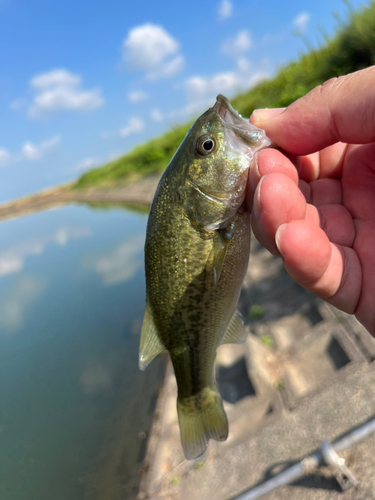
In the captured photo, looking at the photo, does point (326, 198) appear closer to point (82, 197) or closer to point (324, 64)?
point (324, 64)

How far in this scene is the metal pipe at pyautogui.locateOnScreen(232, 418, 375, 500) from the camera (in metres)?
2.89

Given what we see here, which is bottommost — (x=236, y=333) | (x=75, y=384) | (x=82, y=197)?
(x=75, y=384)

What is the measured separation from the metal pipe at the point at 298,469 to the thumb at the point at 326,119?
2.64m

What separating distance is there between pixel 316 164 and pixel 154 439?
164 inches

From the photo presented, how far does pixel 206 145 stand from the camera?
196 cm

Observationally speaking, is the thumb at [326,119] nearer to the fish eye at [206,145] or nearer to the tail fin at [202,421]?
the fish eye at [206,145]

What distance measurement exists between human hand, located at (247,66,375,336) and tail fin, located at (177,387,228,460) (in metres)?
1.22

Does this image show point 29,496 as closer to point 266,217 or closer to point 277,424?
point 277,424

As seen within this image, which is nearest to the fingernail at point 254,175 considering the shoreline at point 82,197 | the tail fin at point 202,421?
the tail fin at point 202,421

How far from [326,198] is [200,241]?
1.12 metres

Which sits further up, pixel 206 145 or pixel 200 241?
pixel 206 145

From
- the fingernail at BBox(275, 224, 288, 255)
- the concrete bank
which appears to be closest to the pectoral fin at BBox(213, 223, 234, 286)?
the fingernail at BBox(275, 224, 288, 255)

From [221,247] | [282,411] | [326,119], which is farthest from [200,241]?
[282,411]

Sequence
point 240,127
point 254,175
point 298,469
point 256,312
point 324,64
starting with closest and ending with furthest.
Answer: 1. point 254,175
2. point 240,127
3. point 298,469
4. point 256,312
5. point 324,64
